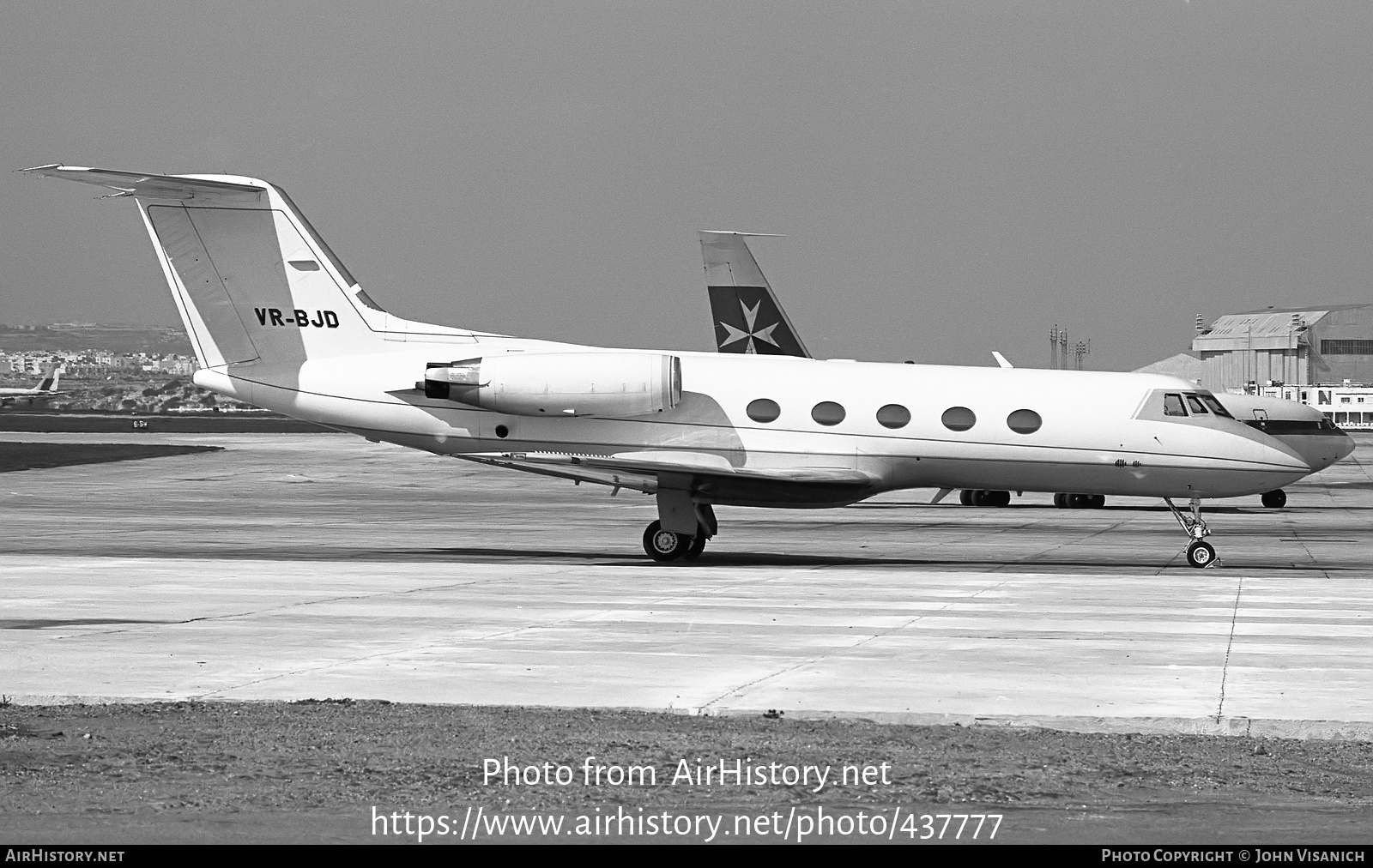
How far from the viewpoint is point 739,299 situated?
4350 centimetres

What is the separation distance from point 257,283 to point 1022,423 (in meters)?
12.6

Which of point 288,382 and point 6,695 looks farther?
point 288,382

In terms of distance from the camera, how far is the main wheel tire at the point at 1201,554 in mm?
23547

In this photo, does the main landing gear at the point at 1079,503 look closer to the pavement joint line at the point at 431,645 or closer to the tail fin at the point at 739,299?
the tail fin at the point at 739,299

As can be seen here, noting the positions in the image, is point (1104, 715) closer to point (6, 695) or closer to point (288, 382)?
point (6, 695)

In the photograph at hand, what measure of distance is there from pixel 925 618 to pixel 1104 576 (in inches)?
248

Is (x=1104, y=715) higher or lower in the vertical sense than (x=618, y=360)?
lower

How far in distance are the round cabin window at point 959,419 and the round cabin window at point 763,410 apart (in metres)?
2.62

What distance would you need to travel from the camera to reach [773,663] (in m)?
12.8

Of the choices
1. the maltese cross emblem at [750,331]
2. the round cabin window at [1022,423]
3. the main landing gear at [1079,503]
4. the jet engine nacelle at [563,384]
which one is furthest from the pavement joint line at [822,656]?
the maltese cross emblem at [750,331]

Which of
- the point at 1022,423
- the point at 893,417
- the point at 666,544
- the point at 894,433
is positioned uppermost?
the point at 893,417

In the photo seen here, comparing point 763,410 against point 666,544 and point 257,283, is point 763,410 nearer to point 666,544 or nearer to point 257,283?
point 666,544

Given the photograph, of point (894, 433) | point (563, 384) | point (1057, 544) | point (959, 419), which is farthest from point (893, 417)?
point (1057, 544)
